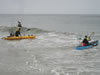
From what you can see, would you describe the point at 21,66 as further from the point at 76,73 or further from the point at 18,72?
the point at 76,73

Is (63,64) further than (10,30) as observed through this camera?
No

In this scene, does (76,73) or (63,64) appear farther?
(63,64)

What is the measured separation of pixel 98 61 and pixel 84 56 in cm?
194

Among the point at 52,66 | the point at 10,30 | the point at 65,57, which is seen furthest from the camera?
the point at 10,30

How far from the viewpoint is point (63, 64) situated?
1446 cm

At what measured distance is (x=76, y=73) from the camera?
12328 mm

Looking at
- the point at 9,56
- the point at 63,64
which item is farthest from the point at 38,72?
the point at 9,56

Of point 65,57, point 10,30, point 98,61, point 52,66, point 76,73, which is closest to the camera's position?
point 76,73

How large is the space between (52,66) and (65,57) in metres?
3.12

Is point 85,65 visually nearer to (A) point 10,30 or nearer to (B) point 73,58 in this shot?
(B) point 73,58

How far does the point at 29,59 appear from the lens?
16.1m

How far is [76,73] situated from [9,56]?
25.4 feet

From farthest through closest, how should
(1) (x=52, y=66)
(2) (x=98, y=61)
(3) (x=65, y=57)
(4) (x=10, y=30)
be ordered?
(4) (x=10, y=30) < (3) (x=65, y=57) < (2) (x=98, y=61) < (1) (x=52, y=66)

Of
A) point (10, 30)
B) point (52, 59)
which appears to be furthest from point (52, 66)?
Answer: point (10, 30)
